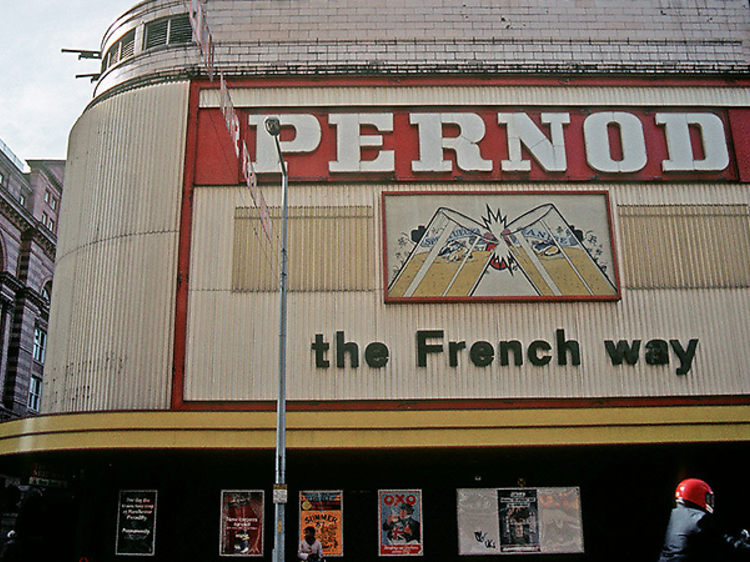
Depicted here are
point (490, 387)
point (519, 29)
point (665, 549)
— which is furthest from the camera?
point (519, 29)

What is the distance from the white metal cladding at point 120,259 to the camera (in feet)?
64.5

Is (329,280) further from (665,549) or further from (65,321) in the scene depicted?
(665,549)

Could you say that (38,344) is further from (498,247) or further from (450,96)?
(498,247)

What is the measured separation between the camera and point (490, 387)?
1925 cm

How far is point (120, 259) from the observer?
2067 centimetres

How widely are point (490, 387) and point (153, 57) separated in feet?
47.9

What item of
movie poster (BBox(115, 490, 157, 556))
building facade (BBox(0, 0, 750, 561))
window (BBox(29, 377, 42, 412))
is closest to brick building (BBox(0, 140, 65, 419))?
window (BBox(29, 377, 42, 412))

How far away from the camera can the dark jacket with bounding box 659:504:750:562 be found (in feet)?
18.1

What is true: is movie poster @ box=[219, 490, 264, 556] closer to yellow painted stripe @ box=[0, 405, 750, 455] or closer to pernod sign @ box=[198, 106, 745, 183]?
yellow painted stripe @ box=[0, 405, 750, 455]

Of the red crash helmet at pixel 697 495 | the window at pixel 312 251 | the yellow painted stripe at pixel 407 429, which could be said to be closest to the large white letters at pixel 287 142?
the window at pixel 312 251

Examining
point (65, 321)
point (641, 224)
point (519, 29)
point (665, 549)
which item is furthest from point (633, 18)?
point (665, 549)

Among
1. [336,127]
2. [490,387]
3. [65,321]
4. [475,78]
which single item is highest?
[475,78]

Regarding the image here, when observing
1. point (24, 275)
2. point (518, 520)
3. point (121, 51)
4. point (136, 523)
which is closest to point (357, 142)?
point (121, 51)

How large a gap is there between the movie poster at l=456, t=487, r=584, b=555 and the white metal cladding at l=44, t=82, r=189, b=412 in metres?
8.46
